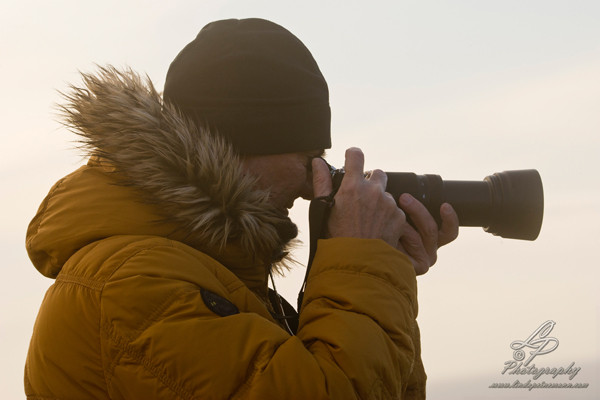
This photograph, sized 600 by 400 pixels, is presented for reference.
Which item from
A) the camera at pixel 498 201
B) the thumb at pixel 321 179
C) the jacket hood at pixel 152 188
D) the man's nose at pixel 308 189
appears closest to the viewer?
the jacket hood at pixel 152 188

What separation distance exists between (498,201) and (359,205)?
1.76ft

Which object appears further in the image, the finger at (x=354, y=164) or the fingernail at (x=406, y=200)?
the fingernail at (x=406, y=200)

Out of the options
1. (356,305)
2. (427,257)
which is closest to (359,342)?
(356,305)

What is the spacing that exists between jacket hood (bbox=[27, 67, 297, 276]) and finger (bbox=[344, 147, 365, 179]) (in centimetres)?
23

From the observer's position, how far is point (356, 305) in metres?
1.76

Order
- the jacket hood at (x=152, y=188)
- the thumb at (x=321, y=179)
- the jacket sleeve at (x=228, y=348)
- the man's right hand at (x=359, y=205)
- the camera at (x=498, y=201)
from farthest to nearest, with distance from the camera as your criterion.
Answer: the camera at (x=498, y=201), the thumb at (x=321, y=179), the man's right hand at (x=359, y=205), the jacket hood at (x=152, y=188), the jacket sleeve at (x=228, y=348)

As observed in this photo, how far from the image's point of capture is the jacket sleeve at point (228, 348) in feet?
5.21

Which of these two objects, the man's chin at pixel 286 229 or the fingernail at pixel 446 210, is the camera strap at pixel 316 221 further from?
the fingernail at pixel 446 210

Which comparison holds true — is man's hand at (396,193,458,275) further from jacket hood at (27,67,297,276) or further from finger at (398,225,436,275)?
jacket hood at (27,67,297,276)

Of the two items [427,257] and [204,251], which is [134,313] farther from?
[427,257]

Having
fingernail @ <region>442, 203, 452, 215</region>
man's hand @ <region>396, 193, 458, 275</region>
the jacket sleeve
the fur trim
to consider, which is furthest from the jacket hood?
fingernail @ <region>442, 203, 452, 215</region>

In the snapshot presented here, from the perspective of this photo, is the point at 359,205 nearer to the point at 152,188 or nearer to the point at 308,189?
the point at 308,189

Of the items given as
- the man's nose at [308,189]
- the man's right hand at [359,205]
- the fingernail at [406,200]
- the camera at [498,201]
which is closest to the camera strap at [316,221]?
the man's right hand at [359,205]

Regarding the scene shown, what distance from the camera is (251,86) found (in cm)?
216
